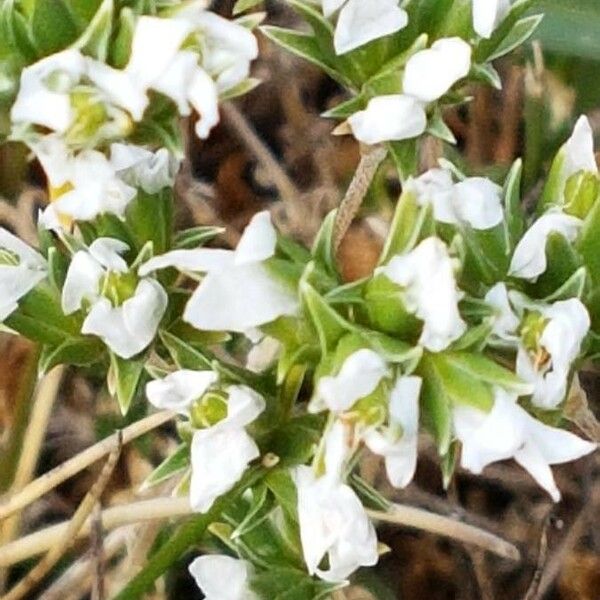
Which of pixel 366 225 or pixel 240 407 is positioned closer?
pixel 240 407

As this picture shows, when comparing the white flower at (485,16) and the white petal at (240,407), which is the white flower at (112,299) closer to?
the white petal at (240,407)

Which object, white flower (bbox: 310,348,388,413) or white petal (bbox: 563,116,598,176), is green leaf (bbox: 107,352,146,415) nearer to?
white flower (bbox: 310,348,388,413)

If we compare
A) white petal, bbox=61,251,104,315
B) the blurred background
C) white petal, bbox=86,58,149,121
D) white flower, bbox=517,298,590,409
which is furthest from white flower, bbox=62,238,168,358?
the blurred background

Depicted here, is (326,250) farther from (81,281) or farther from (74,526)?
(74,526)

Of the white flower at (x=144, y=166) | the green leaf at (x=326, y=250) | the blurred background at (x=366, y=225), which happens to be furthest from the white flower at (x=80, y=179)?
the blurred background at (x=366, y=225)

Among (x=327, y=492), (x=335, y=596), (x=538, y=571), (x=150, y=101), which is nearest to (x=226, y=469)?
(x=327, y=492)

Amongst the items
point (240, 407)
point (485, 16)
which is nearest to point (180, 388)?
point (240, 407)
